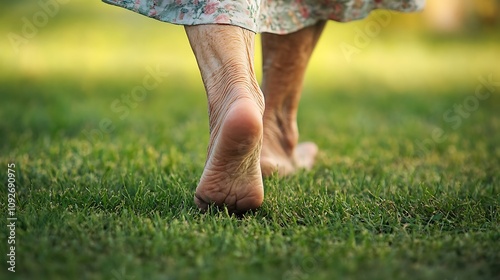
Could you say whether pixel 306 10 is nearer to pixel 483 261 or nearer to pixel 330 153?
pixel 330 153

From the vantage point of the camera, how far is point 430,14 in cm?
691

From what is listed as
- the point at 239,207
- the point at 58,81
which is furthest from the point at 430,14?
the point at 239,207

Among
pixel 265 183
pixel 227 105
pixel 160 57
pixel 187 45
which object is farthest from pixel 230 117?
pixel 187 45

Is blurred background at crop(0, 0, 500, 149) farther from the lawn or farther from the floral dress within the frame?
the floral dress

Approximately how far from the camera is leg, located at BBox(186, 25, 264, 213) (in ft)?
4.86

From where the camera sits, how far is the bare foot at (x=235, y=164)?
1420 mm

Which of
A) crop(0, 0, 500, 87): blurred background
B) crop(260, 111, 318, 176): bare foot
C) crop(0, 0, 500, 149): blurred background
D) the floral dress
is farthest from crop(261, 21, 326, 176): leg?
crop(0, 0, 500, 87): blurred background

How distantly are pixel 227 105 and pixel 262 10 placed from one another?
0.42 meters

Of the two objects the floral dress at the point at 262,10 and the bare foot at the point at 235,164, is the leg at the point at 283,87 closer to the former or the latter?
the floral dress at the point at 262,10

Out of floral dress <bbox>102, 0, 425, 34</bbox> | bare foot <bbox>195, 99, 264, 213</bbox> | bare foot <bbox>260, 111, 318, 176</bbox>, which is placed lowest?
bare foot <bbox>260, 111, 318, 176</bbox>

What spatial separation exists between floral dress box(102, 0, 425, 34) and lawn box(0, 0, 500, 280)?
48 centimetres

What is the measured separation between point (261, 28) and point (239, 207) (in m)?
0.55

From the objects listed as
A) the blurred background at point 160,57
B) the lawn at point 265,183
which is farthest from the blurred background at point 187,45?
the lawn at point 265,183

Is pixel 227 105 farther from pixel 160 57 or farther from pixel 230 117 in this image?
pixel 160 57
